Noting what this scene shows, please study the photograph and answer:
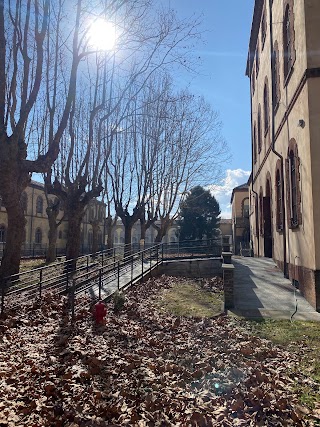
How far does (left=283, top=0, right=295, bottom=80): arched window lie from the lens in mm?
Answer: 10742

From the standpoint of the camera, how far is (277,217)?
14508mm

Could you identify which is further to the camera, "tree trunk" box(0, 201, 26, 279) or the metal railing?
"tree trunk" box(0, 201, 26, 279)

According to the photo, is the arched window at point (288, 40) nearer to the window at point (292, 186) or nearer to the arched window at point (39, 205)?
the window at point (292, 186)

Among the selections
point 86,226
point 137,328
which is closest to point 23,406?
point 137,328

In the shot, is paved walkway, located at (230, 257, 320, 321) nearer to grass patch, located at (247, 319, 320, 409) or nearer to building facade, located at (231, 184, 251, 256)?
grass patch, located at (247, 319, 320, 409)

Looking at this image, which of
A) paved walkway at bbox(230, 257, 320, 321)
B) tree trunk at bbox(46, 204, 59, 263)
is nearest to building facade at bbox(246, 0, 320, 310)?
paved walkway at bbox(230, 257, 320, 321)

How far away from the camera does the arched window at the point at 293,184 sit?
10159 millimetres

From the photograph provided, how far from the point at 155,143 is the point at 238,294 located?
1555 cm

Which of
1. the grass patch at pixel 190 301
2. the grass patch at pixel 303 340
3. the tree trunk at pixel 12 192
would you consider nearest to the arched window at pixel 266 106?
the grass patch at pixel 190 301

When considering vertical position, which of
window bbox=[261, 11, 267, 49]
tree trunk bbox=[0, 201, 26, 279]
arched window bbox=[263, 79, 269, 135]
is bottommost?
tree trunk bbox=[0, 201, 26, 279]

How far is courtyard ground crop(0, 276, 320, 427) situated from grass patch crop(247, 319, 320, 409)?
18mm

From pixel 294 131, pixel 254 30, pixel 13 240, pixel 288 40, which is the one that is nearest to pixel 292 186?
pixel 294 131

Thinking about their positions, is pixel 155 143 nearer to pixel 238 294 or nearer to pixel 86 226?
pixel 238 294

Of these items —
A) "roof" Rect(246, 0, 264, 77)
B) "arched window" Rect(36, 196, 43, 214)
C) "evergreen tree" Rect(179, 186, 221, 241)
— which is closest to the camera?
"roof" Rect(246, 0, 264, 77)
